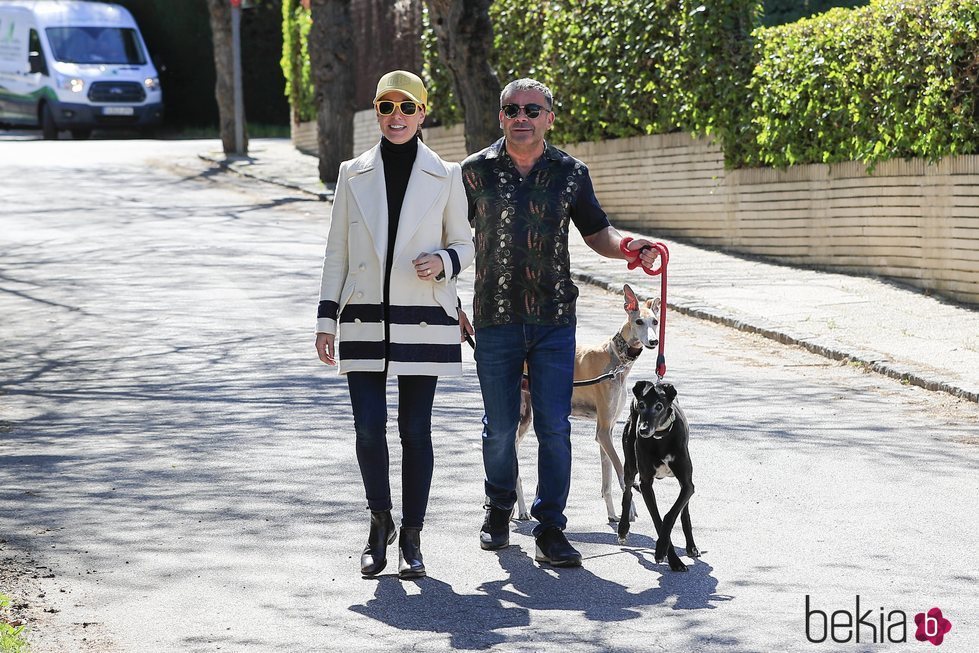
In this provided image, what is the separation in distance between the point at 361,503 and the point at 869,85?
8892mm

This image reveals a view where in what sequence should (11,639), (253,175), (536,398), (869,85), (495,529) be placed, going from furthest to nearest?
(253,175), (869,85), (495,529), (536,398), (11,639)

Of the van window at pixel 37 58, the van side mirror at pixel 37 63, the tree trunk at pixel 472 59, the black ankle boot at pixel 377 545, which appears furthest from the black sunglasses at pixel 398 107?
the van side mirror at pixel 37 63

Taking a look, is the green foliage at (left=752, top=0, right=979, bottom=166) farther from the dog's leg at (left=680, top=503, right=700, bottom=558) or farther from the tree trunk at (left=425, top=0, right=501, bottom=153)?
the dog's leg at (left=680, top=503, right=700, bottom=558)

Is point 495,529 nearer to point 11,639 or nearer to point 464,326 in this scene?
point 464,326

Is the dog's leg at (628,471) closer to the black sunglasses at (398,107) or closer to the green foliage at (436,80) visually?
the black sunglasses at (398,107)

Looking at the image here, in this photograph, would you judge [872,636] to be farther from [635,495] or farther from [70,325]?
Result: [70,325]

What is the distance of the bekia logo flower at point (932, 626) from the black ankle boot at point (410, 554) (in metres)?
1.97

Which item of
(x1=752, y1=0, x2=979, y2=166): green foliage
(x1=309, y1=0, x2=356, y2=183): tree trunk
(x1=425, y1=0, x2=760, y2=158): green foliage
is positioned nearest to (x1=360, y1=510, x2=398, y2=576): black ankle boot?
(x1=752, y1=0, x2=979, y2=166): green foliage

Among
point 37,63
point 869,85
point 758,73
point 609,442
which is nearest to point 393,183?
point 609,442

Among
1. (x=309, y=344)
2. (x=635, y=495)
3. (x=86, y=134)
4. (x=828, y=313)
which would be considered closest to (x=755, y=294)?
(x=828, y=313)

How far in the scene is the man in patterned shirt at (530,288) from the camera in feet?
20.6

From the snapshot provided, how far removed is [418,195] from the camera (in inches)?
241

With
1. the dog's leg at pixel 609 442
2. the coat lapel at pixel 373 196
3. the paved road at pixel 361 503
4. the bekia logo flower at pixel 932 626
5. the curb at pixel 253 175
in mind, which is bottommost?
the paved road at pixel 361 503

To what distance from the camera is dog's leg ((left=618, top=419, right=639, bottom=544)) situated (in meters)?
6.34
